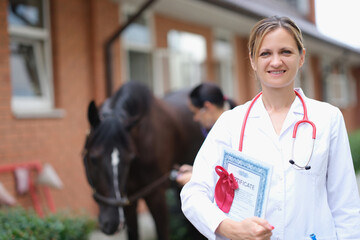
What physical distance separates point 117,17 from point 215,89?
3.94m

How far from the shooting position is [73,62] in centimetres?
603

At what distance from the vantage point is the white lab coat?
1437mm

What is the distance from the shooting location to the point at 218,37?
32.5 feet

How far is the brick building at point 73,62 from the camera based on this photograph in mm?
5277

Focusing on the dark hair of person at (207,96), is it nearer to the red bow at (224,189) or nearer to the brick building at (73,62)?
the brick building at (73,62)

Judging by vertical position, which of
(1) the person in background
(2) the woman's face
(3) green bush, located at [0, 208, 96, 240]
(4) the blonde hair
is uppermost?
(4) the blonde hair

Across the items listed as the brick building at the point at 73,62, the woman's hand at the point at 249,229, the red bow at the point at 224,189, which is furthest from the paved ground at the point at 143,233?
the woman's hand at the point at 249,229

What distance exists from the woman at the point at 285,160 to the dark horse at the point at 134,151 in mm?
1799

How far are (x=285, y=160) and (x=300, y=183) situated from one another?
10 cm

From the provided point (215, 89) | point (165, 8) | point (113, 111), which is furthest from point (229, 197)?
point (165, 8)

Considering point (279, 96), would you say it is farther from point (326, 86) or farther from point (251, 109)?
point (326, 86)

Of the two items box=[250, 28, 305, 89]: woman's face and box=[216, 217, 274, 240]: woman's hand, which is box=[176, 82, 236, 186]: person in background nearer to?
box=[250, 28, 305, 89]: woman's face

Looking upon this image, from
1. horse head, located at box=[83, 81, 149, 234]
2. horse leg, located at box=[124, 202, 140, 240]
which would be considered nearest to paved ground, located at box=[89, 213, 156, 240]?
horse leg, located at box=[124, 202, 140, 240]

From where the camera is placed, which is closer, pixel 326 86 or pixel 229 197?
pixel 229 197
